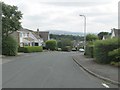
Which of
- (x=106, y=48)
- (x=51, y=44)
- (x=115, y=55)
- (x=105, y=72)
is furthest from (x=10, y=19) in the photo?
(x=51, y=44)

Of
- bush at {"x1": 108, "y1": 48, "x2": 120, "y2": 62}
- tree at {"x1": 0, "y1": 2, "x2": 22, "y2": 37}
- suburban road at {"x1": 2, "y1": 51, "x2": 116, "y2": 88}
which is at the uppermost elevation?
tree at {"x1": 0, "y1": 2, "x2": 22, "y2": 37}

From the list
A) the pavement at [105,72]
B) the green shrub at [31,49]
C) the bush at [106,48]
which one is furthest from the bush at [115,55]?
the green shrub at [31,49]

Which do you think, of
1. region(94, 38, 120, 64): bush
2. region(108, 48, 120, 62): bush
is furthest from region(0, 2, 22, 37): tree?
region(108, 48, 120, 62): bush

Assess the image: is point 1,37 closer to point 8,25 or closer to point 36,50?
point 8,25

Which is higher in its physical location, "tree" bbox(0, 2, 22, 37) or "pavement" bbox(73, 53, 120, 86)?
"tree" bbox(0, 2, 22, 37)

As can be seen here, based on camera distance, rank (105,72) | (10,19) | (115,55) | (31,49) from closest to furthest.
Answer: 1. (105,72)
2. (115,55)
3. (10,19)
4. (31,49)

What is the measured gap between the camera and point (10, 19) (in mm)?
46969

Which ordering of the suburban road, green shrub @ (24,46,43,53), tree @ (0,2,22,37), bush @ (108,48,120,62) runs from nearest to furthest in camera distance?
the suburban road → bush @ (108,48,120,62) → tree @ (0,2,22,37) → green shrub @ (24,46,43,53)

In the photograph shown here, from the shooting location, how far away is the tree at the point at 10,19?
46.4 metres

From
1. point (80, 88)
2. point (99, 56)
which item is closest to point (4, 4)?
point (99, 56)

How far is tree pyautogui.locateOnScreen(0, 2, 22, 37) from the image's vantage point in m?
46.4

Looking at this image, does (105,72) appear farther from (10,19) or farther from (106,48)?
(10,19)

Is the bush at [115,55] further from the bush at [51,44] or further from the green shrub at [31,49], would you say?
the bush at [51,44]

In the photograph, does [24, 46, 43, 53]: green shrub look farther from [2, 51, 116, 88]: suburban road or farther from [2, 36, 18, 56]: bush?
[2, 51, 116, 88]: suburban road
